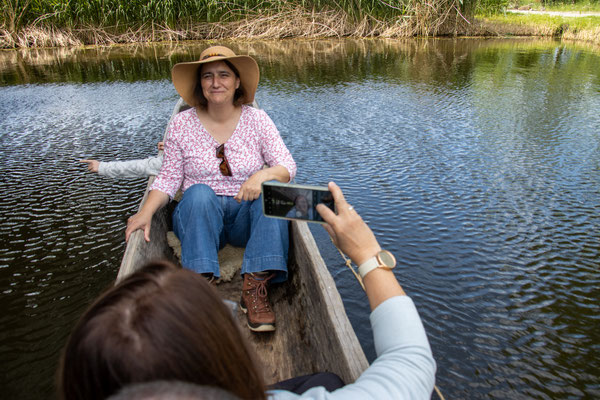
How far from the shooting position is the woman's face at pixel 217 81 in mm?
2430

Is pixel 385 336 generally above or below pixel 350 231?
below

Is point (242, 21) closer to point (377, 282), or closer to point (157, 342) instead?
point (377, 282)

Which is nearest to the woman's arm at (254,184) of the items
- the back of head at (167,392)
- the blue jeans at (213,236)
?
the blue jeans at (213,236)

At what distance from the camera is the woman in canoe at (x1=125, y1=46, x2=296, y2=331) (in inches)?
88.4

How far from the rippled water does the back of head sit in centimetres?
211

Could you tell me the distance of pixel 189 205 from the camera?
2234 millimetres

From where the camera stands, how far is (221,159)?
252 centimetres

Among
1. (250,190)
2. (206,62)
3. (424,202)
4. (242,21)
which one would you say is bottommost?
(424,202)

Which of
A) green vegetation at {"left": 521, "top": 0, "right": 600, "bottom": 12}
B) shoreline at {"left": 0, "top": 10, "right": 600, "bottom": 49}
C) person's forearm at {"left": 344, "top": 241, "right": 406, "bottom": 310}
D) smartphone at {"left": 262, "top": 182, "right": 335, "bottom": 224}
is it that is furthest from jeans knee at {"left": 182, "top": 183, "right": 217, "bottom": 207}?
green vegetation at {"left": 521, "top": 0, "right": 600, "bottom": 12}

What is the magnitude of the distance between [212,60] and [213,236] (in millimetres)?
980

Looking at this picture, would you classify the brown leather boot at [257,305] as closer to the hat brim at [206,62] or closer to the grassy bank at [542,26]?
the hat brim at [206,62]

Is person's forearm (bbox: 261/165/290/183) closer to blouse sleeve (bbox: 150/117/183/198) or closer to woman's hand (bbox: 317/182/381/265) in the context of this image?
blouse sleeve (bbox: 150/117/183/198)


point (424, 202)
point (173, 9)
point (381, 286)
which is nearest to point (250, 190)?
point (381, 286)

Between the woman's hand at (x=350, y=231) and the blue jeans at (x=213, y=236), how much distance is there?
40.9 inches
